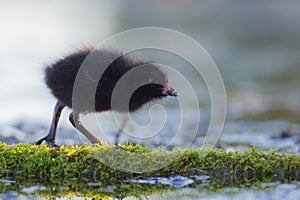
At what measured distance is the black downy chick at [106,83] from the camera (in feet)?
25.2

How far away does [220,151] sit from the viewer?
7.24m

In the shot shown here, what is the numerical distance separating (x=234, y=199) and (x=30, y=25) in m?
16.0

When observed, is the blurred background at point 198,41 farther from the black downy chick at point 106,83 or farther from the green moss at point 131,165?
the green moss at point 131,165

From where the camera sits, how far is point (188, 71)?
16578 mm

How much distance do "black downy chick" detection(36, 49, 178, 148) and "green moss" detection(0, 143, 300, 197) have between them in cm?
70

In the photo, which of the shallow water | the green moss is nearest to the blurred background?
the shallow water

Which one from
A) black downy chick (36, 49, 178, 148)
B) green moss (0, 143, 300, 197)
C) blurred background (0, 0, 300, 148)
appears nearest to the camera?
green moss (0, 143, 300, 197)

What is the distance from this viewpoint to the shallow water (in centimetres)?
704

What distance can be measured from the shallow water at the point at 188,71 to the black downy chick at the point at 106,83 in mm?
492

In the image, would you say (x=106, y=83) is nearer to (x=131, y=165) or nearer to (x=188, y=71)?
(x=131, y=165)

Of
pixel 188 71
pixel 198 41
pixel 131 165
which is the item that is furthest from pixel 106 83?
Result: pixel 198 41

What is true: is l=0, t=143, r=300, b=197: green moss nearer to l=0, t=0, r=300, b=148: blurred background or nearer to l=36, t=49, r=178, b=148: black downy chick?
l=36, t=49, r=178, b=148: black downy chick

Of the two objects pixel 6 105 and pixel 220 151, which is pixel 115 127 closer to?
pixel 6 105

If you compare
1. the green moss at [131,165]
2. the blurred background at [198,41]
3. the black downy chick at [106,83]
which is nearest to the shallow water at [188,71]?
the blurred background at [198,41]
